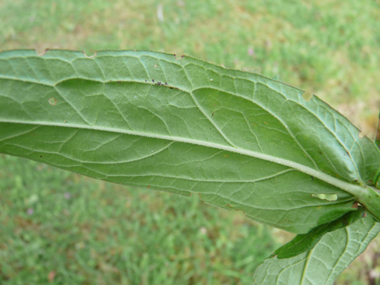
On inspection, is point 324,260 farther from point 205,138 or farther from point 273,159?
point 205,138

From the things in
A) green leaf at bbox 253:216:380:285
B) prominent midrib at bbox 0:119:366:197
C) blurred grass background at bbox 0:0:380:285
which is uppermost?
blurred grass background at bbox 0:0:380:285

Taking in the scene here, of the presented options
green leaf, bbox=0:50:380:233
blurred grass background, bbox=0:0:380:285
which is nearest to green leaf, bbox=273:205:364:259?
green leaf, bbox=0:50:380:233

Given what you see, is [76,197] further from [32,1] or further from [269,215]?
[32,1]

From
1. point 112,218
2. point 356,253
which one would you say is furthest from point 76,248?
point 356,253

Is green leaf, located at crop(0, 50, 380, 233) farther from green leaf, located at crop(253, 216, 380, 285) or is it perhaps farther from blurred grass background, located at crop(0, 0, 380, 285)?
blurred grass background, located at crop(0, 0, 380, 285)

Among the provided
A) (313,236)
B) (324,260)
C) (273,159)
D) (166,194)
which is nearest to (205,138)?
(273,159)

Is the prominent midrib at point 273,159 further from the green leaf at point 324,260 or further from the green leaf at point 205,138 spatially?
the green leaf at point 324,260

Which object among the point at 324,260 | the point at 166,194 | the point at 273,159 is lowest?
the point at 324,260
